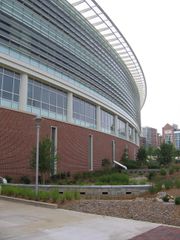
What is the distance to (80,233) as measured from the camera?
972 centimetres

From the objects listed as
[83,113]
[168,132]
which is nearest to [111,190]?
[83,113]

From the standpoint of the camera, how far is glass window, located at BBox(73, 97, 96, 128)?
42.3m

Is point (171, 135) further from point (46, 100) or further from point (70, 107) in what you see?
point (46, 100)

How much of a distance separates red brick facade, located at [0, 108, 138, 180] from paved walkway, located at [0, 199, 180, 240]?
15267 mm

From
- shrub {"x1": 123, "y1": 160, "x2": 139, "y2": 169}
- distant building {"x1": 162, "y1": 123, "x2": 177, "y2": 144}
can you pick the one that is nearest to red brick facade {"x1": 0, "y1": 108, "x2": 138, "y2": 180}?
shrub {"x1": 123, "y1": 160, "x2": 139, "y2": 169}

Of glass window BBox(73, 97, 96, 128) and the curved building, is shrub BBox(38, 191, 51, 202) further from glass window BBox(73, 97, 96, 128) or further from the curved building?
glass window BBox(73, 97, 96, 128)

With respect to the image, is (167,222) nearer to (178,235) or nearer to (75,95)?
(178,235)

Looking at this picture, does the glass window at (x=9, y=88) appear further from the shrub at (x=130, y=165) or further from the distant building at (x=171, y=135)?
the distant building at (x=171, y=135)

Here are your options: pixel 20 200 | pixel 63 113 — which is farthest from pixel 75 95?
pixel 20 200

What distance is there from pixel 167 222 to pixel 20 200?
704 centimetres

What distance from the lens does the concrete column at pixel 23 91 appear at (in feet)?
103

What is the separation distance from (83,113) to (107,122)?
1027cm

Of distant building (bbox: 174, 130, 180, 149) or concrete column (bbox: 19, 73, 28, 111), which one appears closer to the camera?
concrete column (bbox: 19, 73, 28, 111)

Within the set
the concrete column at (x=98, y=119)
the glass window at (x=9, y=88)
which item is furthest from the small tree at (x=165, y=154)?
the glass window at (x=9, y=88)
